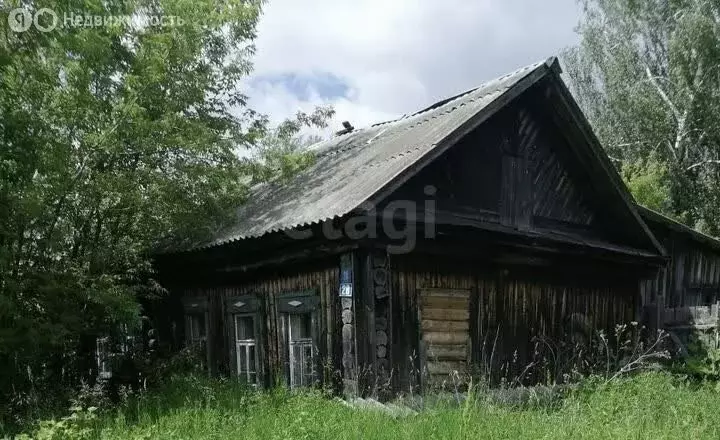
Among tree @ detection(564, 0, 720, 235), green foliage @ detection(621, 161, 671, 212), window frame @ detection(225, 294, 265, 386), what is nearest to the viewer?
window frame @ detection(225, 294, 265, 386)

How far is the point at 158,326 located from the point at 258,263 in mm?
3951

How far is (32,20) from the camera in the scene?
323 inches

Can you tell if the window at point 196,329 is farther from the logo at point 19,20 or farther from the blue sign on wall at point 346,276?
the logo at point 19,20

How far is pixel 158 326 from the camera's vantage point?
13109 mm

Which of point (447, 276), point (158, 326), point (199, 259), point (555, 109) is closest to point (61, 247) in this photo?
point (199, 259)

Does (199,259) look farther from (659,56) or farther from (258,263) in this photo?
(659,56)

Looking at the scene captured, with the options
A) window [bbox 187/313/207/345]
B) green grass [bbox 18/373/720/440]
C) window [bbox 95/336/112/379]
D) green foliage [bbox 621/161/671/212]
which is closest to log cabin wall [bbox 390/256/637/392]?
green grass [bbox 18/373/720/440]

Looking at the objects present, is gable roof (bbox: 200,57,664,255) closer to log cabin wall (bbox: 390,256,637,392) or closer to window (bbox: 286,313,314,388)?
log cabin wall (bbox: 390,256,637,392)

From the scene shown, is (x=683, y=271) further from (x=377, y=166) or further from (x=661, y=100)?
(x=661, y=100)

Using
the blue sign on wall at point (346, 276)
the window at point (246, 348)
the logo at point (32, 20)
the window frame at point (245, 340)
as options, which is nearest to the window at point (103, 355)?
the window frame at point (245, 340)

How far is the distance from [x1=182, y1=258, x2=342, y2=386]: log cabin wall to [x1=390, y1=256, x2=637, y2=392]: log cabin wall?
0.85 metres

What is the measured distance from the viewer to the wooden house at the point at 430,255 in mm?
8602

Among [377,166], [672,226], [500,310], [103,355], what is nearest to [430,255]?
[377,166]

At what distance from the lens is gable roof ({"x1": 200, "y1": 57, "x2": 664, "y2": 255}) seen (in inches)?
336
